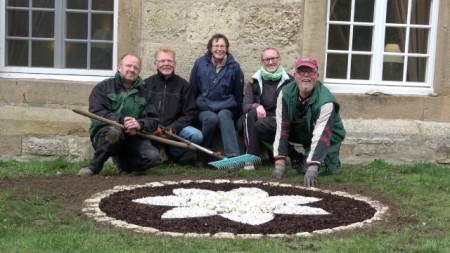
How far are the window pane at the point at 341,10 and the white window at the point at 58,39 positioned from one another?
97.9 inches

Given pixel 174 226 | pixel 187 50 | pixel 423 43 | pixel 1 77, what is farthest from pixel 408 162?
pixel 1 77

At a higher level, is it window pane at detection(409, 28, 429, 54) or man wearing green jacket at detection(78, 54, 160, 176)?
window pane at detection(409, 28, 429, 54)

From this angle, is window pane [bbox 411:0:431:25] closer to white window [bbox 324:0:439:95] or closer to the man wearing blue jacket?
white window [bbox 324:0:439:95]

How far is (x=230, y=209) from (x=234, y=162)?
189cm

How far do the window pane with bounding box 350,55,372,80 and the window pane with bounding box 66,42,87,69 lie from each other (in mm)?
3066

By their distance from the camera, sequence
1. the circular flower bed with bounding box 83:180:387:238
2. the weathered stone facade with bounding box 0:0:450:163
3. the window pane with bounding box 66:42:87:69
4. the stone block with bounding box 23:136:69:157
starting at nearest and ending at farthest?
the circular flower bed with bounding box 83:180:387:238
the weathered stone facade with bounding box 0:0:450:163
the stone block with bounding box 23:136:69:157
the window pane with bounding box 66:42:87:69

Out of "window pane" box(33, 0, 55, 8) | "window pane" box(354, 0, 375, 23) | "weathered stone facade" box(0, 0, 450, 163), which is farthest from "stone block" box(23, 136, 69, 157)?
"window pane" box(354, 0, 375, 23)

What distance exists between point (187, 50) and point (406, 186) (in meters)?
2.87

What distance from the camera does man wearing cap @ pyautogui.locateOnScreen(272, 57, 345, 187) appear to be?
7.23m

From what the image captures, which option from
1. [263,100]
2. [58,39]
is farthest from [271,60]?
[58,39]

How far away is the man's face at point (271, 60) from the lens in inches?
324

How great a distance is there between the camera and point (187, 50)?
867 centimetres

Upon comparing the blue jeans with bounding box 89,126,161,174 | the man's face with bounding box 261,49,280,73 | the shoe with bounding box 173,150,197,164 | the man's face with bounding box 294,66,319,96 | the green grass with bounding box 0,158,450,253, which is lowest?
the green grass with bounding box 0,158,450,253

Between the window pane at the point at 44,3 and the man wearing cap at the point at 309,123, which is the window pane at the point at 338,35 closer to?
the man wearing cap at the point at 309,123
